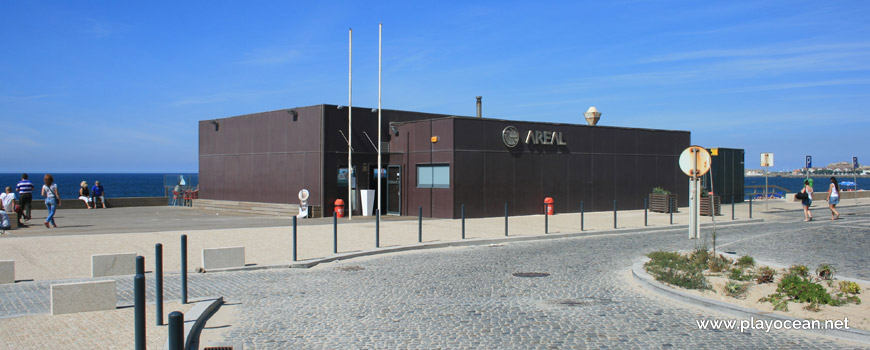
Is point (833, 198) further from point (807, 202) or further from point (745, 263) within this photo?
point (745, 263)

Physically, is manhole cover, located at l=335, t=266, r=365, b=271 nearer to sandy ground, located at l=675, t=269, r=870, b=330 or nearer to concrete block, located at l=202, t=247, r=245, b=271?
concrete block, located at l=202, t=247, r=245, b=271

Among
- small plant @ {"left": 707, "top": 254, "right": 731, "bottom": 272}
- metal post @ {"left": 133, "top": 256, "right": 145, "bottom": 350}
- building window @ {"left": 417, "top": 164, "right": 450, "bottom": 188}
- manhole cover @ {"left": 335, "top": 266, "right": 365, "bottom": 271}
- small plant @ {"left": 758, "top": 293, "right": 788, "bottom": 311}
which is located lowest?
manhole cover @ {"left": 335, "top": 266, "right": 365, "bottom": 271}

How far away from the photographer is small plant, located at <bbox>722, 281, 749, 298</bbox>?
856 centimetres

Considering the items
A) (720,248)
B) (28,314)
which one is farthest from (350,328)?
(720,248)

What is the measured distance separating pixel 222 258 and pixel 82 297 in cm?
409

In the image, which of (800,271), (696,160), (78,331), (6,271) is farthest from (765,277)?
(6,271)

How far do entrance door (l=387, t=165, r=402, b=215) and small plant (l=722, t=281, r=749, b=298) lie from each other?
18567 millimetres

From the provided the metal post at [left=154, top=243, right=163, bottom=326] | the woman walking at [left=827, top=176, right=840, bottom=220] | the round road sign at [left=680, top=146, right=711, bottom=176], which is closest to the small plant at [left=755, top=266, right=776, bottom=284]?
the round road sign at [left=680, top=146, right=711, bottom=176]

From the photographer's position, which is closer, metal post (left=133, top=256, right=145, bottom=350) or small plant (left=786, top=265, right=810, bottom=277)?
metal post (left=133, top=256, right=145, bottom=350)

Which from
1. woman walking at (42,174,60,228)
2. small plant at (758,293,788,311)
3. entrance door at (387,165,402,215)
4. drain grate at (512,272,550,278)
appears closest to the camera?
small plant at (758,293,788,311)

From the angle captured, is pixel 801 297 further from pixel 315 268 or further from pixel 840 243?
pixel 840 243

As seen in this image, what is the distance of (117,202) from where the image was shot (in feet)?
117

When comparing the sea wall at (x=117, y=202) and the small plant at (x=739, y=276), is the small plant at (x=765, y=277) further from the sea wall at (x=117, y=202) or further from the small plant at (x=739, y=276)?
the sea wall at (x=117, y=202)

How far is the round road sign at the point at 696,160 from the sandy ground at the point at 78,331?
9.15m
